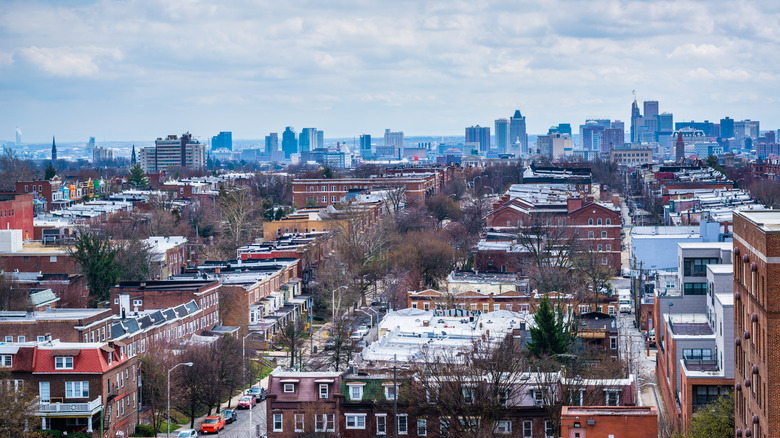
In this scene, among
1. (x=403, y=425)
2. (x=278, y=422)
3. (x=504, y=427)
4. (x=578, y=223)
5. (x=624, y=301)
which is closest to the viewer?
(x=504, y=427)

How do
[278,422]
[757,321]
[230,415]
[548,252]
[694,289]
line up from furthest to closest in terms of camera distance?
[548,252] < [694,289] < [230,415] < [278,422] < [757,321]

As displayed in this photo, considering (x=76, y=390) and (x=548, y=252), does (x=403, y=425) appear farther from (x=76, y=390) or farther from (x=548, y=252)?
(x=548, y=252)

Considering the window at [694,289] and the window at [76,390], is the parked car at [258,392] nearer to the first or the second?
the window at [76,390]

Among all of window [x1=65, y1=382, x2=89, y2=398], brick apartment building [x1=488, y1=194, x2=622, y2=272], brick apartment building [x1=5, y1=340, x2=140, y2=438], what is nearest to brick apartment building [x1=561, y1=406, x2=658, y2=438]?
brick apartment building [x1=5, y1=340, x2=140, y2=438]

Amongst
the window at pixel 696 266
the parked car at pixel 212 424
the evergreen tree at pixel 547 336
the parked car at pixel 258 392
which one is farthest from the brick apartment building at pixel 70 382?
the window at pixel 696 266

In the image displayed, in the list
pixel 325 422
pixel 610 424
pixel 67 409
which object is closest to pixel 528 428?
pixel 610 424

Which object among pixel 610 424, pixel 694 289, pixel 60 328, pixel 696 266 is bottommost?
pixel 610 424

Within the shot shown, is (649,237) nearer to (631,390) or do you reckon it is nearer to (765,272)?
(631,390)
